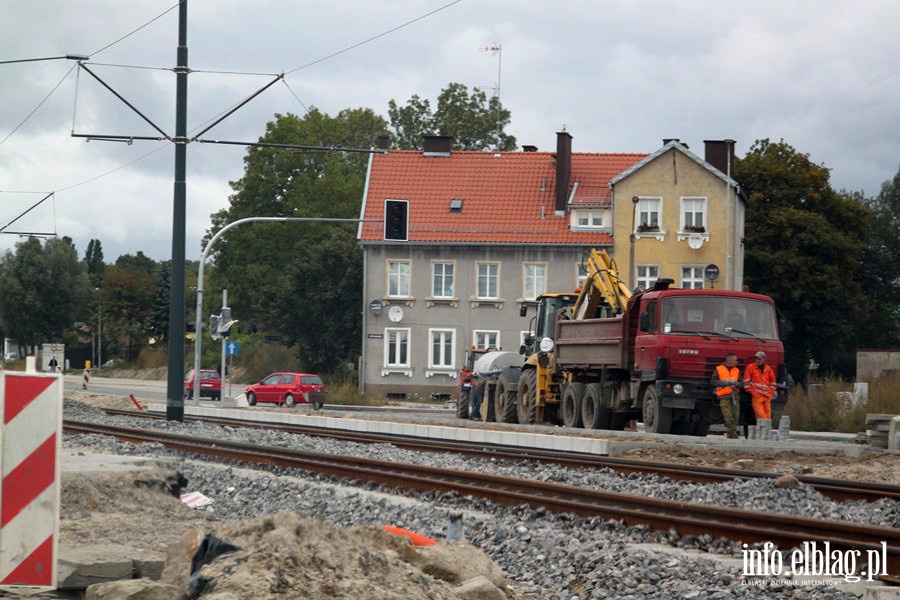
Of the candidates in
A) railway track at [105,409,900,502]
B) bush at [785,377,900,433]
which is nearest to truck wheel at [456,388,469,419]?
bush at [785,377,900,433]

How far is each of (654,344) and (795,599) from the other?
1679 cm

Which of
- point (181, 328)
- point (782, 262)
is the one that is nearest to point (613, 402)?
point (181, 328)

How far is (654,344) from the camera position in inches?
979

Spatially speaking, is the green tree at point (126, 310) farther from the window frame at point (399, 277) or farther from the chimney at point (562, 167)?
the chimney at point (562, 167)

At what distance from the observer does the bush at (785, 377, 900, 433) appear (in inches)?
1220

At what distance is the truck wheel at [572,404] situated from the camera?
28812mm

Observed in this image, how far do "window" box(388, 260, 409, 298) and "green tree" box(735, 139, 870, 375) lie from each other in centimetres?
1602

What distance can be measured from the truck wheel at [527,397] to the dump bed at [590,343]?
5.23 feet

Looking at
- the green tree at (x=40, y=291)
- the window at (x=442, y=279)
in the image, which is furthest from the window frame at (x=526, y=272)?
the green tree at (x=40, y=291)

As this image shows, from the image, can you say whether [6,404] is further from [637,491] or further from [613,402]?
[613,402]

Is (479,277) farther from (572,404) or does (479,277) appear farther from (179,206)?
(179,206)

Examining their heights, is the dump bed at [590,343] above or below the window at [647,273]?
below

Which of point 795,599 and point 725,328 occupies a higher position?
point 725,328

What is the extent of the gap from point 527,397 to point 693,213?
2962cm
